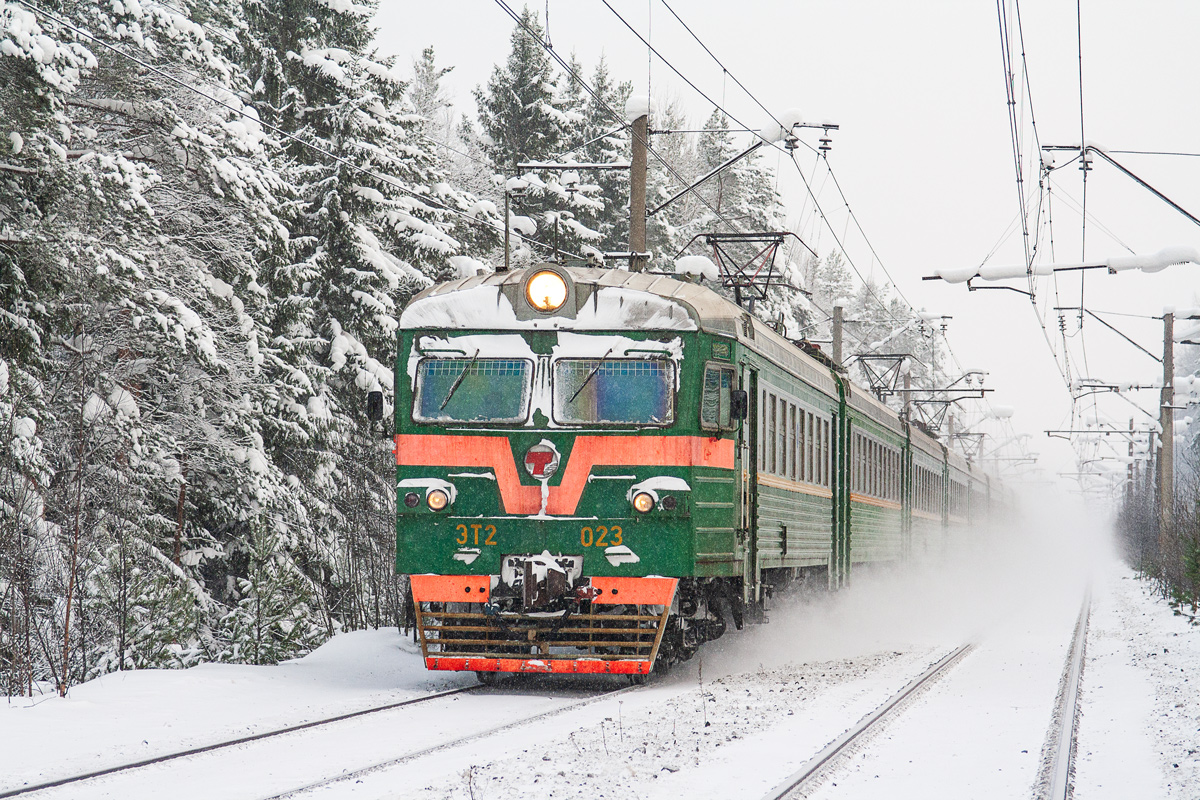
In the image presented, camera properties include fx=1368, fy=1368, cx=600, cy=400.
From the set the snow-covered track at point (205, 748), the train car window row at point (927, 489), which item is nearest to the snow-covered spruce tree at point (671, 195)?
the train car window row at point (927, 489)

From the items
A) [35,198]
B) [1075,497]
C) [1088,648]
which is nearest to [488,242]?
[35,198]

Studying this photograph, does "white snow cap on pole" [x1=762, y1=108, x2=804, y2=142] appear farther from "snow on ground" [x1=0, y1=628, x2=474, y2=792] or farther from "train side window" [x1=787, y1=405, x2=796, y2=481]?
"snow on ground" [x1=0, y1=628, x2=474, y2=792]

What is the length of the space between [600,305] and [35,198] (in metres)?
8.34

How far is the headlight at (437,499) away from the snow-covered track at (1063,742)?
4.52m

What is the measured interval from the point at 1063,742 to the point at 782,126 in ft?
36.6

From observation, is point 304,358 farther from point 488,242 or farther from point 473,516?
point 473,516

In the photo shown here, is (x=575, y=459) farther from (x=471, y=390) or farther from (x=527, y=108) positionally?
(x=527, y=108)

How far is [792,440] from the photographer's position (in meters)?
13.2

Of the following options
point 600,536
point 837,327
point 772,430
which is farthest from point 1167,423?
point 600,536

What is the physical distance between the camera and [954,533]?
30953 millimetres

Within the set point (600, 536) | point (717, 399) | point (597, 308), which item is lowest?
point (600, 536)

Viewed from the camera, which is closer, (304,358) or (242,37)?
(304,358)

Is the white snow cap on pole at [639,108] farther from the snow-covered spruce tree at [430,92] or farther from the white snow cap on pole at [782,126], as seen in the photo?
the snow-covered spruce tree at [430,92]

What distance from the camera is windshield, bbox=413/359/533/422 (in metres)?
10.3
